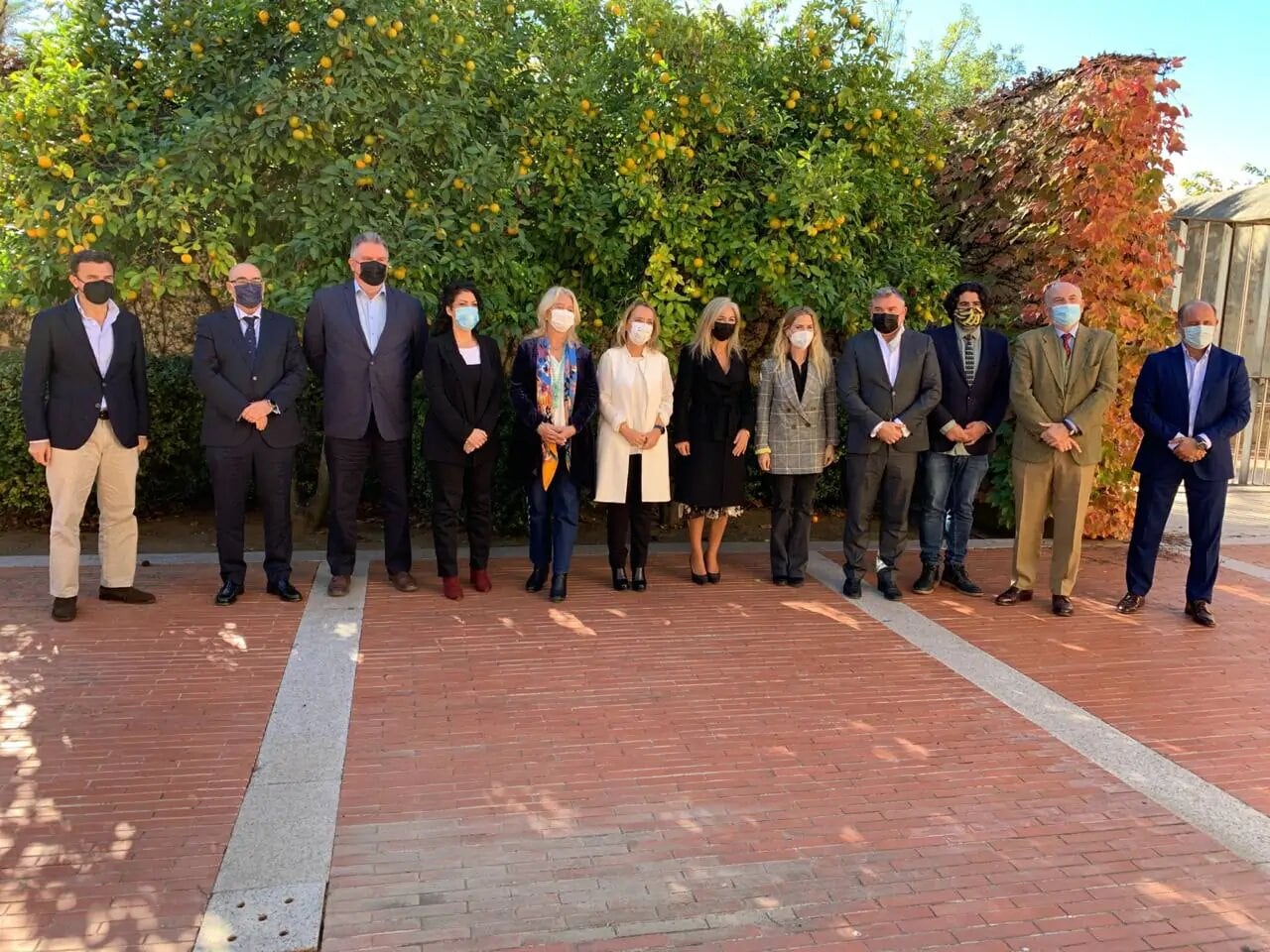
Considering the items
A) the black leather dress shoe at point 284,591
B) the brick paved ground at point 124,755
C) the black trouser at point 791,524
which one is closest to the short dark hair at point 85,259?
the brick paved ground at point 124,755

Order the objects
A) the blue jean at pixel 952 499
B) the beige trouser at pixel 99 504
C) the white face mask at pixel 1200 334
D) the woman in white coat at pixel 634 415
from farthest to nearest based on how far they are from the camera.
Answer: the blue jean at pixel 952 499 → the woman in white coat at pixel 634 415 → the white face mask at pixel 1200 334 → the beige trouser at pixel 99 504

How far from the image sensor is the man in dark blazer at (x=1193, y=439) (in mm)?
5848

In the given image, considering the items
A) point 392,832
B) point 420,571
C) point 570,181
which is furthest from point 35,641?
point 570,181

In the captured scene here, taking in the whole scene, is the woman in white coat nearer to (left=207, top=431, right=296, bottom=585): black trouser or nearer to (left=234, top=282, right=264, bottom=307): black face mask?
(left=207, top=431, right=296, bottom=585): black trouser

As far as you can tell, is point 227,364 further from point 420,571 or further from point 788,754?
point 788,754

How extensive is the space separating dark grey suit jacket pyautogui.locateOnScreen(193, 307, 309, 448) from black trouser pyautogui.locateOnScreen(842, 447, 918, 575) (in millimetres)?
3534

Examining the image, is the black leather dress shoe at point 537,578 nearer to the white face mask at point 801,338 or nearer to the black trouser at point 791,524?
the black trouser at point 791,524

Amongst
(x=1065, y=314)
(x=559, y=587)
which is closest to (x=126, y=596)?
(x=559, y=587)

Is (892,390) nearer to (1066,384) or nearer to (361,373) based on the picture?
(1066,384)

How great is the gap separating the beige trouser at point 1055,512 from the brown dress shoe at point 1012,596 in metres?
0.04

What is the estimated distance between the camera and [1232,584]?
7066mm

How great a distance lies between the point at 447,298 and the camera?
19.5ft

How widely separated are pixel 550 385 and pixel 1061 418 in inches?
125

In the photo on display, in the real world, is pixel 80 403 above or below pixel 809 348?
below
